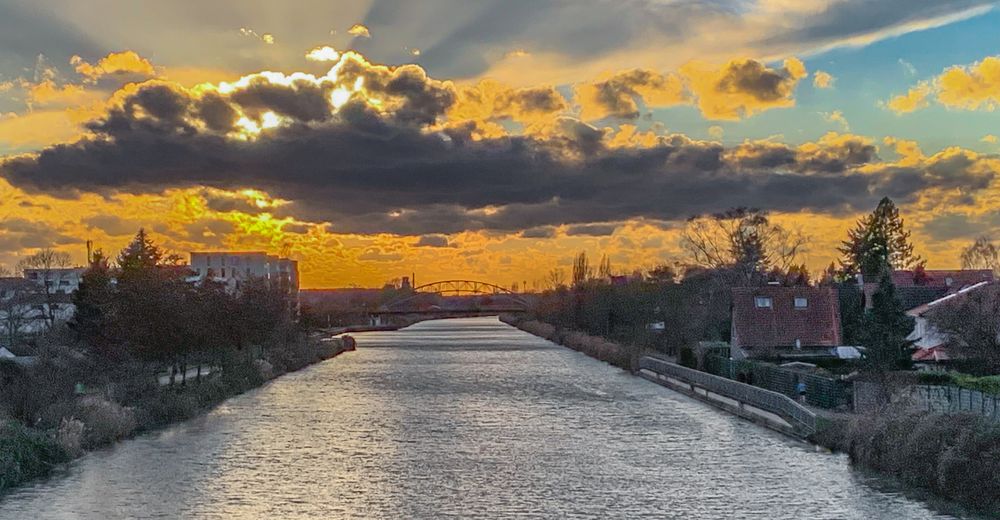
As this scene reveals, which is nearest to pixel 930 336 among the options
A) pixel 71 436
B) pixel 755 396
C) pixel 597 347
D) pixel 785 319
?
pixel 785 319

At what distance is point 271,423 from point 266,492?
15.3 metres

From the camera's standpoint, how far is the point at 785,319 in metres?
60.6

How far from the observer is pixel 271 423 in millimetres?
40156

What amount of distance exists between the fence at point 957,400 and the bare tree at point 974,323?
12.8m

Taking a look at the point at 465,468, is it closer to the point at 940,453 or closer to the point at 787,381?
the point at 940,453

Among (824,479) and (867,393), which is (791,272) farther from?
(824,479)

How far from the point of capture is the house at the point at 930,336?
162 feet

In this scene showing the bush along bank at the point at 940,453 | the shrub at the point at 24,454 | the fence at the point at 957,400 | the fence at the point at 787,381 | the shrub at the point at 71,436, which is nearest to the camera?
the bush along bank at the point at 940,453

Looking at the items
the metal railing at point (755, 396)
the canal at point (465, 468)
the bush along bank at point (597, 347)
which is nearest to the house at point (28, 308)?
the bush along bank at point (597, 347)

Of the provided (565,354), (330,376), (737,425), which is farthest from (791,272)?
(737,425)

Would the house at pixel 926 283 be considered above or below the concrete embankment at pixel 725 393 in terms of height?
above

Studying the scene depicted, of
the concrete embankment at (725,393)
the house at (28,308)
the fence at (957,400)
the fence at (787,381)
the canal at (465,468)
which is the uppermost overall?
the house at (28,308)

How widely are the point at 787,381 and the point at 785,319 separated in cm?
1920

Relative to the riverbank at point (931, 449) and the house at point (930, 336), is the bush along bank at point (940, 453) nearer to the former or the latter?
the riverbank at point (931, 449)
